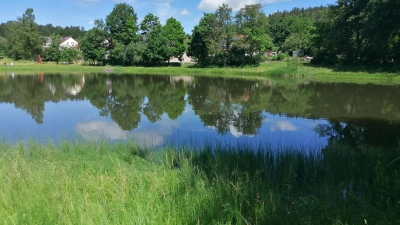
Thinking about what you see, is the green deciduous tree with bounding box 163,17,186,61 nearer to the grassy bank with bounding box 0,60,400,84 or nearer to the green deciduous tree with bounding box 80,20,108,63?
the grassy bank with bounding box 0,60,400,84

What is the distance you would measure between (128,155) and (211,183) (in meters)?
2.42

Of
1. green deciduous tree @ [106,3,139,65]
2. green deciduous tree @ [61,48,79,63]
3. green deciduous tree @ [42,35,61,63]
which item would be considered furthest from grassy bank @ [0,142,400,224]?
green deciduous tree @ [42,35,61,63]

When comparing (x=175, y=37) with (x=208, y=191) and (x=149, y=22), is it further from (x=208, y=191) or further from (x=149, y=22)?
(x=208, y=191)

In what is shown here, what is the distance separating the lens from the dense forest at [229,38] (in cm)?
3170

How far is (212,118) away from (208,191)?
892 cm

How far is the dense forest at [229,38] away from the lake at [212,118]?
12978 mm

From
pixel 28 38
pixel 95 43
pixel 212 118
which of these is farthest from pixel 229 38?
pixel 28 38

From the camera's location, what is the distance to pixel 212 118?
42.9ft

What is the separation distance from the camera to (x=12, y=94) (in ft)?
69.5

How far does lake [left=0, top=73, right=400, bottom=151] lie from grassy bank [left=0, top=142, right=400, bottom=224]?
3.90 ft

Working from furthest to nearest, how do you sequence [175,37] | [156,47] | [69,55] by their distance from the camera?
[69,55] → [175,37] → [156,47]

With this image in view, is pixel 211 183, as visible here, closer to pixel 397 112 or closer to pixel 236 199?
pixel 236 199

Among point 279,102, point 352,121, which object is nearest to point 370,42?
point 279,102

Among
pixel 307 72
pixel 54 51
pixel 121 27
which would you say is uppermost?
pixel 121 27
